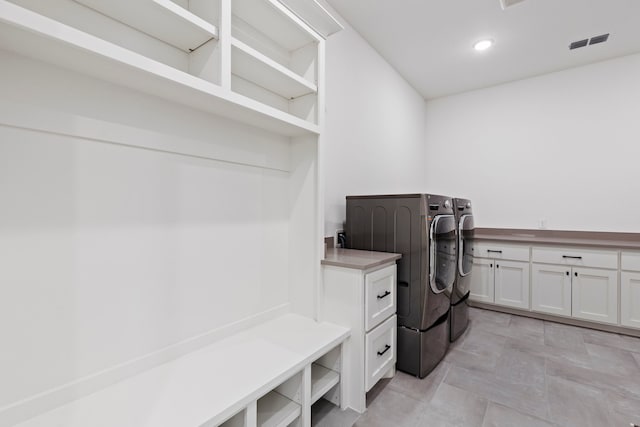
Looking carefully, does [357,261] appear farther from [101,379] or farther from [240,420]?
[101,379]

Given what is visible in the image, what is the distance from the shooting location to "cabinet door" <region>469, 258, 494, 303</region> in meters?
3.26

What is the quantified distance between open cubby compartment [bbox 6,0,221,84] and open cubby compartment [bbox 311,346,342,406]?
1509 mm

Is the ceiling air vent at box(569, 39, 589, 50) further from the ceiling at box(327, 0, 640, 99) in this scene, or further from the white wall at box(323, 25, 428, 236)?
the white wall at box(323, 25, 428, 236)

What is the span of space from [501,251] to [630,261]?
99cm

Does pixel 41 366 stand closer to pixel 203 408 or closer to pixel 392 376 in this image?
pixel 203 408

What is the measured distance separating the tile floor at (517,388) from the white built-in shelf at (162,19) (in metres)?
1.91

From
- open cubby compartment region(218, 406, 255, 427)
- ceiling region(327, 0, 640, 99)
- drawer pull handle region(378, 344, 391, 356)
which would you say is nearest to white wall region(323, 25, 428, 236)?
ceiling region(327, 0, 640, 99)

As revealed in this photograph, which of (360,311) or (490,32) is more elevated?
(490,32)

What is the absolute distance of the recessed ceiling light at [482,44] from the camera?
272 centimetres

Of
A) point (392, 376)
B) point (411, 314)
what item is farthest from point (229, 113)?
point (392, 376)

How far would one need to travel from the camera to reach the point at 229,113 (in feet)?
4.47

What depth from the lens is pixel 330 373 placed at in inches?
64.0

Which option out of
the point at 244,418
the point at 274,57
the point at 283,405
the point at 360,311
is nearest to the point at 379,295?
→ the point at 360,311

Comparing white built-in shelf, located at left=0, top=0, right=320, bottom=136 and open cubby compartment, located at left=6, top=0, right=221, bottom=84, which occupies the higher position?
open cubby compartment, located at left=6, top=0, right=221, bottom=84
